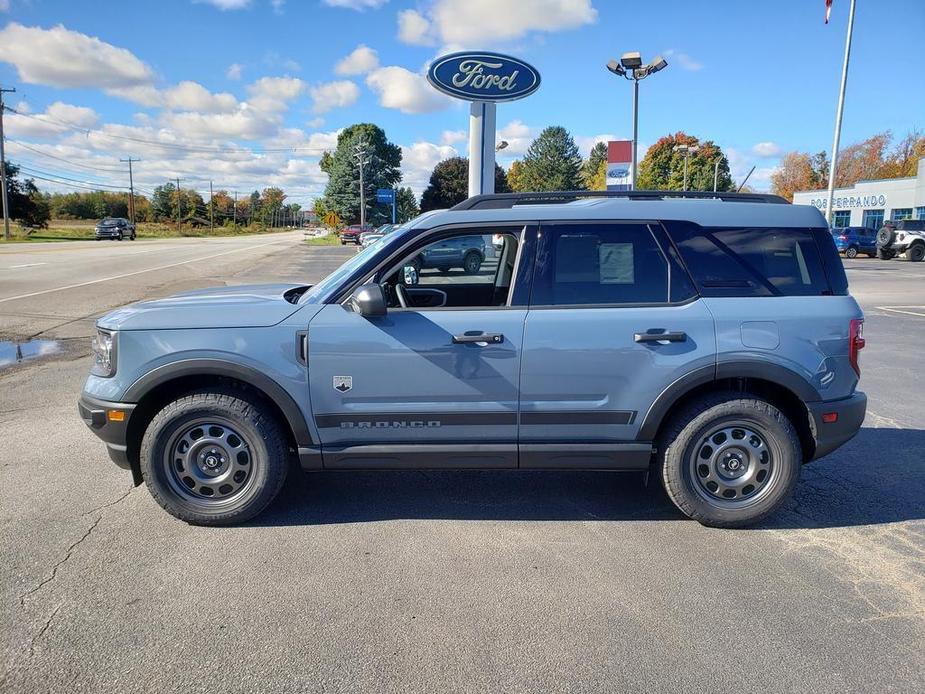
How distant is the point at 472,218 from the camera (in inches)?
149

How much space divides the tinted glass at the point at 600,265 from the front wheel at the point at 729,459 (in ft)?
2.46

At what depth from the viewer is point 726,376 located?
365 centimetres

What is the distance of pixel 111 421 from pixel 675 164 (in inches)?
3928

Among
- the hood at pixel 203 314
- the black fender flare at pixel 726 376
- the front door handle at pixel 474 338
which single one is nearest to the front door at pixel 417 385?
the front door handle at pixel 474 338

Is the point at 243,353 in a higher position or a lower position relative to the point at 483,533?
higher

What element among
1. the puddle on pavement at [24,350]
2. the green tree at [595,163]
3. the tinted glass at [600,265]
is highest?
the green tree at [595,163]

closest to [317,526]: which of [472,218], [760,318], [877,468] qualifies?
[472,218]

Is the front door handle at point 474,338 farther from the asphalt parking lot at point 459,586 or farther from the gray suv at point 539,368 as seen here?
the asphalt parking lot at point 459,586

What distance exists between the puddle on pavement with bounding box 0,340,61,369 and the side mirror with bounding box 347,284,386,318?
6.77m

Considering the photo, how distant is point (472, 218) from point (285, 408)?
5.06 ft

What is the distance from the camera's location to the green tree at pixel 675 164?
85.9 meters

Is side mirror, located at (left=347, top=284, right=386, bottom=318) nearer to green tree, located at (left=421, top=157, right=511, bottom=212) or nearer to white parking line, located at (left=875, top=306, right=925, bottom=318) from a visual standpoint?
white parking line, located at (left=875, top=306, right=925, bottom=318)

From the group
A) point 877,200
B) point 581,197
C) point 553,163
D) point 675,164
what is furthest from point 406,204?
point 581,197

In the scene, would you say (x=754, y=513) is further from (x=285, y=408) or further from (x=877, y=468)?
(x=285, y=408)
